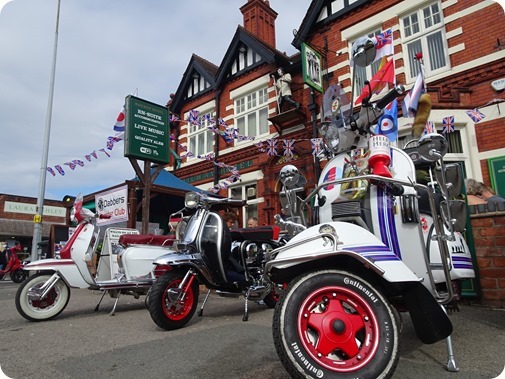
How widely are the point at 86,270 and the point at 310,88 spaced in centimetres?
873

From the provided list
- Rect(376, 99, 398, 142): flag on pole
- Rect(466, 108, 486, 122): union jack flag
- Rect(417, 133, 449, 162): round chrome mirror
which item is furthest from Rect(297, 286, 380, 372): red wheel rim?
Rect(466, 108, 486, 122): union jack flag

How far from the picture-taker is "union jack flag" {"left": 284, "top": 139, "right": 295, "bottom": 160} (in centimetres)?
1081

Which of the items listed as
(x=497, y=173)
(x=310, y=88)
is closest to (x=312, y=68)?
(x=310, y=88)

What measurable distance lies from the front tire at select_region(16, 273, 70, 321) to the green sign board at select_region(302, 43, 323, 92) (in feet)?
25.1

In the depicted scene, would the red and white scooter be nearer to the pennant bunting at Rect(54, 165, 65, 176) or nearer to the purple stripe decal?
the purple stripe decal

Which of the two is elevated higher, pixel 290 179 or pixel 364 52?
pixel 364 52

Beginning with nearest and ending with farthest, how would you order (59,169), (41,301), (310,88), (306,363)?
(306,363) < (41,301) < (310,88) < (59,169)

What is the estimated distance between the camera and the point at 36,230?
11.4 m

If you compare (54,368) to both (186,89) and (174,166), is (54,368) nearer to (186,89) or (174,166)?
(174,166)

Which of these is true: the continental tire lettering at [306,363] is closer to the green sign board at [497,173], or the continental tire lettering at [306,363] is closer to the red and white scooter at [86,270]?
the red and white scooter at [86,270]

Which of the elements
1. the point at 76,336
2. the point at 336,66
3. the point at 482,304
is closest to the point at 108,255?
the point at 76,336

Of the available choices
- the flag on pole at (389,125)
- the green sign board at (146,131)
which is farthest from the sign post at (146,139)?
the flag on pole at (389,125)

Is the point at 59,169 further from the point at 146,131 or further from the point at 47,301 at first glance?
the point at 47,301

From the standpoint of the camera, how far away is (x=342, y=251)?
1.80 metres
